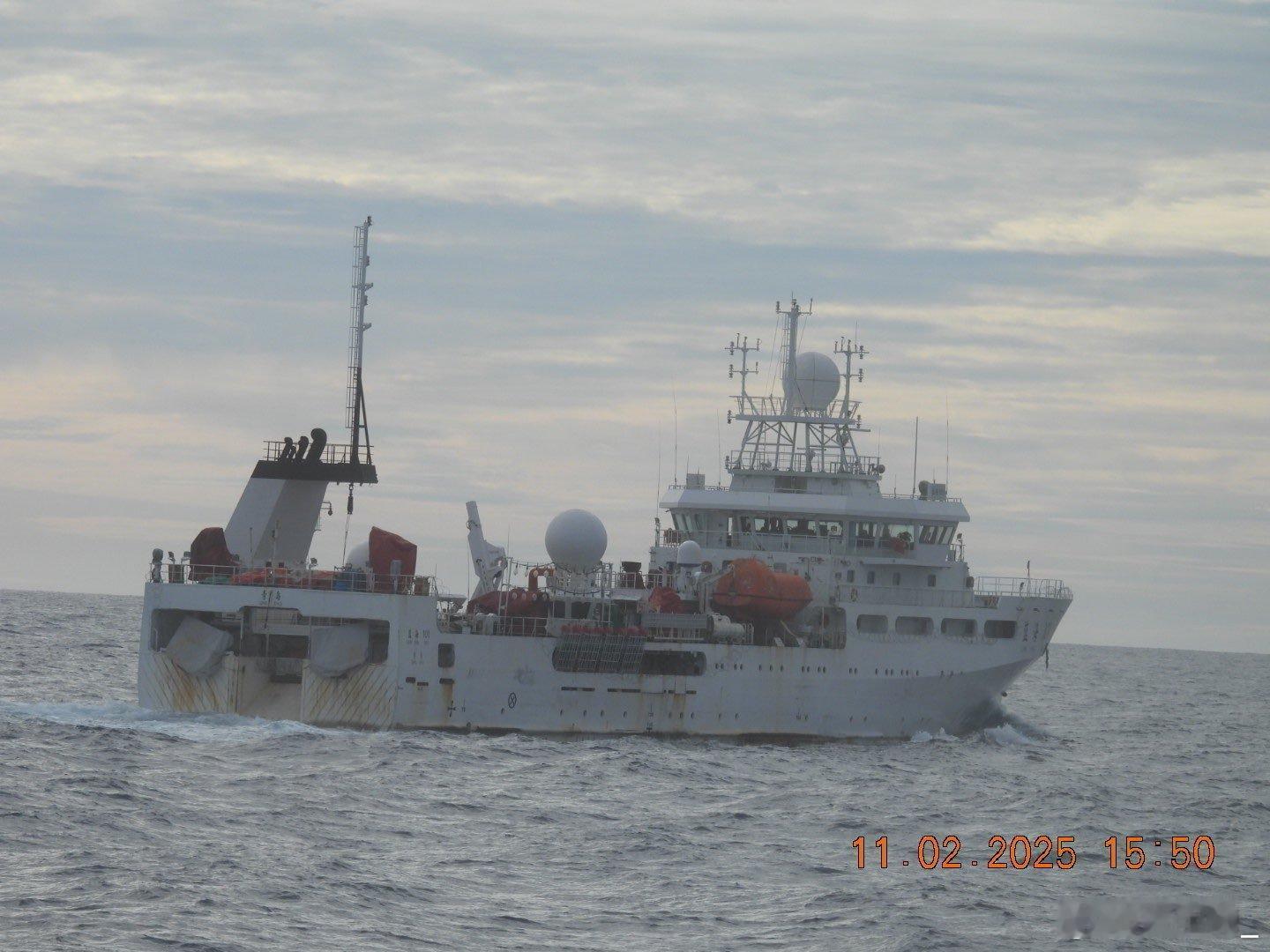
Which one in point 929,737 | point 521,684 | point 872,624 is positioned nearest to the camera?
point 521,684

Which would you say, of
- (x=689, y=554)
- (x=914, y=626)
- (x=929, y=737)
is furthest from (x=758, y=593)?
(x=929, y=737)

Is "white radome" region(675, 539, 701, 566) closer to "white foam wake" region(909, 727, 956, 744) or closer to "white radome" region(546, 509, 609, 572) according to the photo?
"white radome" region(546, 509, 609, 572)

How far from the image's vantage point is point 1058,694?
296ft

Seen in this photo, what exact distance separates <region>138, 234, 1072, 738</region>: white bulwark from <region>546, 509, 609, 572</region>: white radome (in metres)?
0.06

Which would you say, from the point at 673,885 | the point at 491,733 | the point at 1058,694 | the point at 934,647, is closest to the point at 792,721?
the point at 934,647

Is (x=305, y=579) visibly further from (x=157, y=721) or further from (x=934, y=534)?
(x=934, y=534)

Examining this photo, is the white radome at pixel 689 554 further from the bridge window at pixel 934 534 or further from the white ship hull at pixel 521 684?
the bridge window at pixel 934 534

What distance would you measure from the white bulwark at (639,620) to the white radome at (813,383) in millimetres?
733

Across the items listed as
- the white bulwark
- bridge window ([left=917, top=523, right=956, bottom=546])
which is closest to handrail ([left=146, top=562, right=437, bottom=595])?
the white bulwark

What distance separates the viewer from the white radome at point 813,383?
51500 millimetres

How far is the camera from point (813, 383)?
5156 centimetres

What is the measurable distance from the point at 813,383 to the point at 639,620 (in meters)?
11.7
